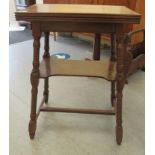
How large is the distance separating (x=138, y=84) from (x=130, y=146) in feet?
2.89

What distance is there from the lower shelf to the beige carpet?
38 centimetres

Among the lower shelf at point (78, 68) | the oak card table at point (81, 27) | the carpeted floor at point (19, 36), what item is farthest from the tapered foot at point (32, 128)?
the carpeted floor at point (19, 36)

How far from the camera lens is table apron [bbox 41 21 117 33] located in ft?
4.06

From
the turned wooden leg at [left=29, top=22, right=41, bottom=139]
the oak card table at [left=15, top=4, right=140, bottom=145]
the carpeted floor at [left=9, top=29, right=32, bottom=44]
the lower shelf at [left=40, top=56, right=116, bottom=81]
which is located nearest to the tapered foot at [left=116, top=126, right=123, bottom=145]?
the oak card table at [left=15, top=4, right=140, bottom=145]

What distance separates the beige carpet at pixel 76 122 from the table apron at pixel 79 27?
638 millimetres

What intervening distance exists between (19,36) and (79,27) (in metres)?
2.51

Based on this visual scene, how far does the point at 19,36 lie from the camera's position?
3588 mm

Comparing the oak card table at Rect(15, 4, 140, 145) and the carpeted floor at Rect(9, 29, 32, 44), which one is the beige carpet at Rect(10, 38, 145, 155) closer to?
the oak card table at Rect(15, 4, 140, 145)

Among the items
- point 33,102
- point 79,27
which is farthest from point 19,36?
point 79,27

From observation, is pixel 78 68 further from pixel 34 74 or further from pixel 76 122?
pixel 76 122

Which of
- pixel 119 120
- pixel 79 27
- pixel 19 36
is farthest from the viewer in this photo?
pixel 19 36

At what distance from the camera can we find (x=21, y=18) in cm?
118

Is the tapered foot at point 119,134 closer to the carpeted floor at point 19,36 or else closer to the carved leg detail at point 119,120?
the carved leg detail at point 119,120

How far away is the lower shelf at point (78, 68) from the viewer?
1.38 meters
